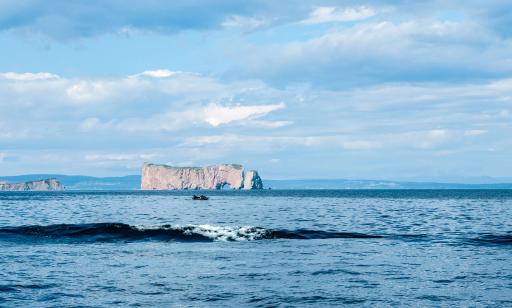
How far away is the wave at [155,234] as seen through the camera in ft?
158

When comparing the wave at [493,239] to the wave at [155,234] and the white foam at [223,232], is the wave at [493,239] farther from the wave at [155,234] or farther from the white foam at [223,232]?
the white foam at [223,232]

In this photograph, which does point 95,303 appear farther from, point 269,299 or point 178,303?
point 269,299

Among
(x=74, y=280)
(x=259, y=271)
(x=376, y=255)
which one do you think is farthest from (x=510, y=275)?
(x=74, y=280)

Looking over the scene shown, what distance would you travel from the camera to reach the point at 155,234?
50.7m

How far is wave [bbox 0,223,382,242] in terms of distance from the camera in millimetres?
48281

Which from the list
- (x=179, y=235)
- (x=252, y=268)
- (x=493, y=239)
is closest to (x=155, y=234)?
(x=179, y=235)

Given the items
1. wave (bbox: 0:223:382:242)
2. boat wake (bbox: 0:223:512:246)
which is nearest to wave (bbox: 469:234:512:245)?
boat wake (bbox: 0:223:512:246)

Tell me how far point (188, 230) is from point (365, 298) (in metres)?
30.3

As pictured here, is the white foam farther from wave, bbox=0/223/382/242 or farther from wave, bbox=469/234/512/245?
wave, bbox=469/234/512/245

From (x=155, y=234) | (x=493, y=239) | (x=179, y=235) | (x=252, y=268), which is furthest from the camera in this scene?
(x=155, y=234)

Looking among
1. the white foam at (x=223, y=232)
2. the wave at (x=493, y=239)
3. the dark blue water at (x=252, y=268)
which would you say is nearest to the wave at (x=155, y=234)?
the white foam at (x=223, y=232)

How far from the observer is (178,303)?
22328mm

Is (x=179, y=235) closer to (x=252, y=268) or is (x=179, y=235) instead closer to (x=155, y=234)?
(x=155, y=234)

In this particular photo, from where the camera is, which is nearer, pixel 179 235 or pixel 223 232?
pixel 179 235
